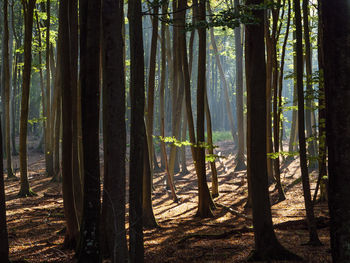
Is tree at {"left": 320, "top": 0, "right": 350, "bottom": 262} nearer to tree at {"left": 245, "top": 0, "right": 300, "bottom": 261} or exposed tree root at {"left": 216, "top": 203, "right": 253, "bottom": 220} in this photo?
tree at {"left": 245, "top": 0, "right": 300, "bottom": 261}

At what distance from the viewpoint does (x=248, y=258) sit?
614 cm

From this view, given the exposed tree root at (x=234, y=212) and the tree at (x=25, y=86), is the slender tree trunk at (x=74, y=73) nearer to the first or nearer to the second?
the tree at (x=25, y=86)

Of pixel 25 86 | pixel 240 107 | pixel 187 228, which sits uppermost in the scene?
pixel 25 86

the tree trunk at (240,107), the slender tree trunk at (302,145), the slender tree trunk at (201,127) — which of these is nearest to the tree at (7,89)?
the slender tree trunk at (201,127)

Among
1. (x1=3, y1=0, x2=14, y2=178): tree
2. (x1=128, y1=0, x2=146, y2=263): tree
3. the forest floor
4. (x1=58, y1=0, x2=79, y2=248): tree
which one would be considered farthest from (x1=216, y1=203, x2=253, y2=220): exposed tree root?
(x1=3, y1=0, x2=14, y2=178): tree

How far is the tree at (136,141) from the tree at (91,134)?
558 millimetres

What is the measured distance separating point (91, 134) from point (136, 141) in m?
0.72

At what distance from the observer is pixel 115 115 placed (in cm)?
537

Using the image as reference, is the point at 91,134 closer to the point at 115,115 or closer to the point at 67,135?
the point at 115,115

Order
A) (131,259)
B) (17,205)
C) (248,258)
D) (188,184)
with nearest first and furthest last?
(131,259)
(248,258)
(17,205)
(188,184)

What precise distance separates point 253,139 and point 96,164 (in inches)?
102

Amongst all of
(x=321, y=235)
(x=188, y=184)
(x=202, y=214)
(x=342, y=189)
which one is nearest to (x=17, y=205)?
(x=202, y=214)

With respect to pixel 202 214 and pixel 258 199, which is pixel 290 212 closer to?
pixel 202 214

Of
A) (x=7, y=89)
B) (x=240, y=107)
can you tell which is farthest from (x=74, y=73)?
(x=240, y=107)
